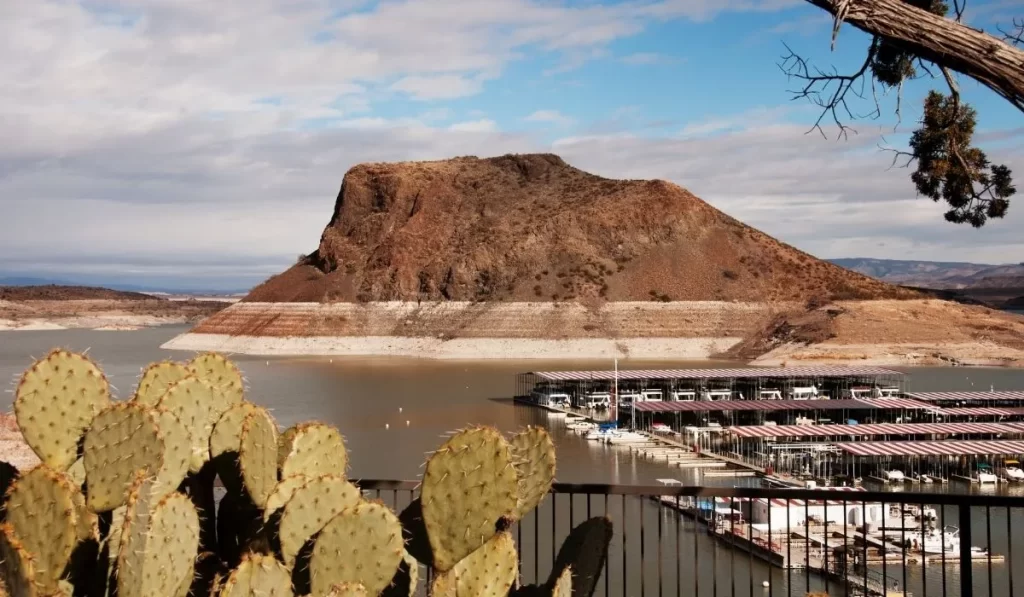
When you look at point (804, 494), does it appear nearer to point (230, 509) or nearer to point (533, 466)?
point (533, 466)

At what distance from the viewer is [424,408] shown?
52.6m

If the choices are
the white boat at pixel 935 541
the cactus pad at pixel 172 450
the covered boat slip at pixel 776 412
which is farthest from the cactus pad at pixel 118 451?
the covered boat slip at pixel 776 412

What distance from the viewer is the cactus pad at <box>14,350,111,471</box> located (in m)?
4.63

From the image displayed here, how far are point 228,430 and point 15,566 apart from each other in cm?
135

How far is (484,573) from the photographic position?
441 centimetres

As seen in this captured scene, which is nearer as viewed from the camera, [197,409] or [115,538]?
[115,538]

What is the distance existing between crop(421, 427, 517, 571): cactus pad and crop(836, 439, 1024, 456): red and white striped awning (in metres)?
32.6

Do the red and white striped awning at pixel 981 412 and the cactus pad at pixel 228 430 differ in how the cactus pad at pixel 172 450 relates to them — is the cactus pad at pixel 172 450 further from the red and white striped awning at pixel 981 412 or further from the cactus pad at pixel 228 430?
the red and white striped awning at pixel 981 412

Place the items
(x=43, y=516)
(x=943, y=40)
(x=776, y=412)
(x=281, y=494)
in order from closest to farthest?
(x=43, y=516) < (x=943, y=40) < (x=281, y=494) < (x=776, y=412)

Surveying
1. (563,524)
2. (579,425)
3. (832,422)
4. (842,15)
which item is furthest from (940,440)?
(842,15)

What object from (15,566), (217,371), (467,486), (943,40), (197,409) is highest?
(943,40)

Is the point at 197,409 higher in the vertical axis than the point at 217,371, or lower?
lower

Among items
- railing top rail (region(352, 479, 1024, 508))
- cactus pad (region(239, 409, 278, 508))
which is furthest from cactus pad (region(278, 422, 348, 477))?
railing top rail (region(352, 479, 1024, 508))

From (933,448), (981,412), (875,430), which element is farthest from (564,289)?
(933,448)
